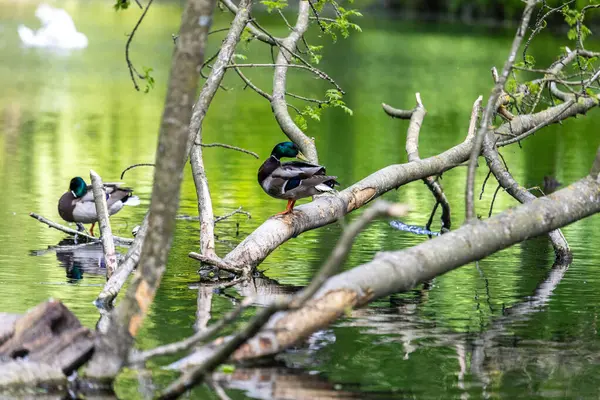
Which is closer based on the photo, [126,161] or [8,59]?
[126,161]

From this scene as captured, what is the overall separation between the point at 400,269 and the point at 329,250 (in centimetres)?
537

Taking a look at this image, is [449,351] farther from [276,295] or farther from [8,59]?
[8,59]

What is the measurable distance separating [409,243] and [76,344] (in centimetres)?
651

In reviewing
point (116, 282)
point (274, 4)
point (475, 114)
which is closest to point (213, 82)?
point (274, 4)

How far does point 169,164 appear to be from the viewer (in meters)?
7.39

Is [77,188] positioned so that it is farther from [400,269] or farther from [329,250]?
[400,269]

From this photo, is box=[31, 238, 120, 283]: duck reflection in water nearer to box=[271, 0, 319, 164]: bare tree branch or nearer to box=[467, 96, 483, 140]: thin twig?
box=[271, 0, 319, 164]: bare tree branch

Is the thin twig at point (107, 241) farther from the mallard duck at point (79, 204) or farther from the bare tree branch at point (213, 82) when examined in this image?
the mallard duck at point (79, 204)

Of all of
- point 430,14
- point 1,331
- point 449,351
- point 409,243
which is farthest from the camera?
point 430,14

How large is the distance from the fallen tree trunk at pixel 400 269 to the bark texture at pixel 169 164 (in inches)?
27.4

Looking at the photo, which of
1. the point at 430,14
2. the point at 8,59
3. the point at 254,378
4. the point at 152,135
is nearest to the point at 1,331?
the point at 254,378

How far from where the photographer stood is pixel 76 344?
784 cm

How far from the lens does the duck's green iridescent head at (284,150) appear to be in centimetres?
1232

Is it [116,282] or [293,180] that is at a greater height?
[293,180]
